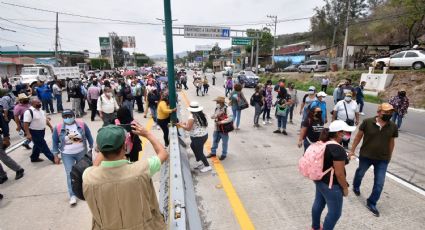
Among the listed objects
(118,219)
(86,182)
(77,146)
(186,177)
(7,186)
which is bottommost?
(7,186)

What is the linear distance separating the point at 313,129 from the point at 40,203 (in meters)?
5.15

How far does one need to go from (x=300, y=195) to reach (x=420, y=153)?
180 inches

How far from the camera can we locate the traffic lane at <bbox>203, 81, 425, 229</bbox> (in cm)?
375

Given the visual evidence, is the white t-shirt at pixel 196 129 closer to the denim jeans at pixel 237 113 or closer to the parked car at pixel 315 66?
the denim jeans at pixel 237 113

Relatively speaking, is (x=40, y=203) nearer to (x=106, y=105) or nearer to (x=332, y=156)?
(x=106, y=105)

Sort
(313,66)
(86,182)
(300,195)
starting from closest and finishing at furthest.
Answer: (86,182) < (300,195) < (313,66)

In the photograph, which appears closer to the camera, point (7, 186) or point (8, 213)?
point (8, 213)

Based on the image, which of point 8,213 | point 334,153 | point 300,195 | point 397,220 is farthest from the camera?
point 300,195

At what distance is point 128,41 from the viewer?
93750 mm

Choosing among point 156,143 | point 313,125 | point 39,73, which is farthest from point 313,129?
point 39,73

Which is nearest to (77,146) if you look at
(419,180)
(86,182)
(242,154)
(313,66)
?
(86,182)

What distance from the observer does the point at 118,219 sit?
5.77 feet

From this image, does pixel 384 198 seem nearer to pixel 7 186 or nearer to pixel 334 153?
pixel 334 153

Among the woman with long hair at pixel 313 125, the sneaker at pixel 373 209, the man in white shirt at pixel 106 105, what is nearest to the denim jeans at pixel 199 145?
the woman with long hair at pixel 313 125
